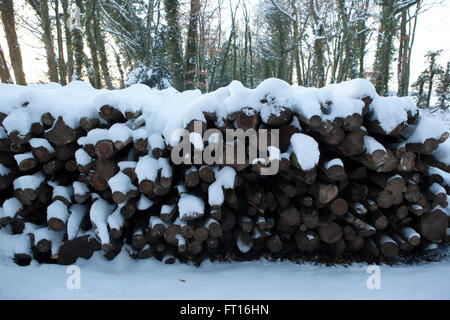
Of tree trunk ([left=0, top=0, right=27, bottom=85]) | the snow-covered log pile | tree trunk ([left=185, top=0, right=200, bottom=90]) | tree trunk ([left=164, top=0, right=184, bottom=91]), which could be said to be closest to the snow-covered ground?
the snow-covered log pile

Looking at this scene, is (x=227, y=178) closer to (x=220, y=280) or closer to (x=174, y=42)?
(x=220, y=280)

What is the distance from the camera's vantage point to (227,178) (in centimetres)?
192

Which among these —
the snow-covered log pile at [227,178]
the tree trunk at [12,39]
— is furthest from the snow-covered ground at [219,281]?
the tree trunk at [12,39]

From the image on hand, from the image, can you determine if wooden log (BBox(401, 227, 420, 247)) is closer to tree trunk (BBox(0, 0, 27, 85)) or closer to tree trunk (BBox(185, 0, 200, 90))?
tree trunk (BBox(185, 0, 200, 90))

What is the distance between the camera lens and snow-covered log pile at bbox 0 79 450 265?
1902 millimetres

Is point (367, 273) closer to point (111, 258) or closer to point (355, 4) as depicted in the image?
point (111, 258)

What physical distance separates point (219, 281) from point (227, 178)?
82 cm

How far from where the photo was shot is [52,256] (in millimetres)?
2018

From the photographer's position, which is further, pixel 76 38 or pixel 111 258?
pixel 76 38

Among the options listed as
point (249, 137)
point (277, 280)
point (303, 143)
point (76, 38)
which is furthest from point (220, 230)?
point (76, 38)

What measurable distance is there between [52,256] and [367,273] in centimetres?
269

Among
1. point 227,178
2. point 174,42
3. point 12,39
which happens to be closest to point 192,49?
point 174,42

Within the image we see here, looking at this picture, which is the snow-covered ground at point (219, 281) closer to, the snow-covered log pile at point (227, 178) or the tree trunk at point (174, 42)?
the snow-covered log pile at point (227, 178)

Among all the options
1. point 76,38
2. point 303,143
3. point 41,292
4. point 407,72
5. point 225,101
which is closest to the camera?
point 41,292
